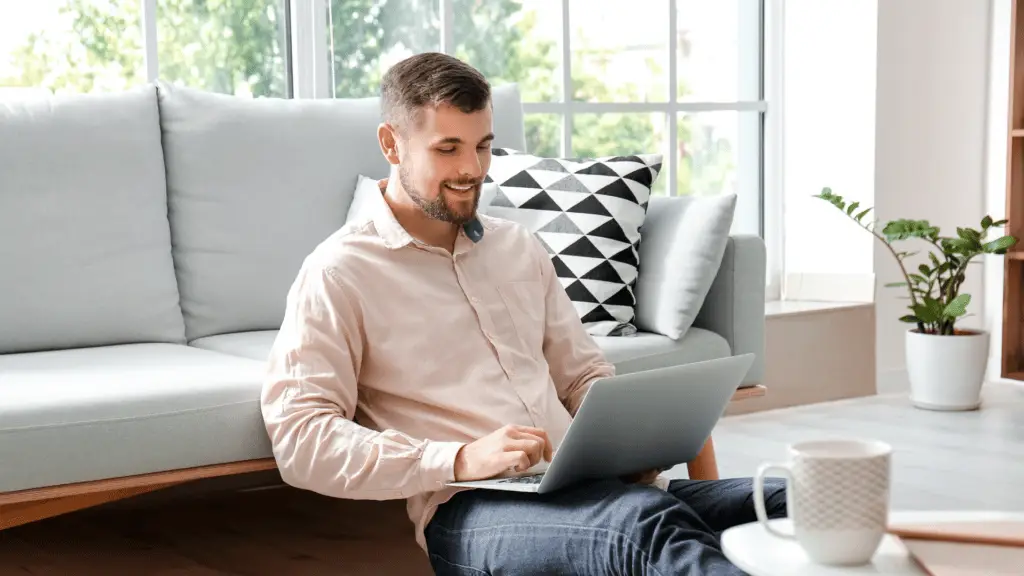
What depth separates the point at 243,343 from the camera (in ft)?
7.74

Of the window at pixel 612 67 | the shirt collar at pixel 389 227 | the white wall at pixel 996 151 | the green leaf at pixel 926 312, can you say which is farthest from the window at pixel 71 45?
the white wall at pixel 996 151

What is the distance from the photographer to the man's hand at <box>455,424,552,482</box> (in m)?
1.49

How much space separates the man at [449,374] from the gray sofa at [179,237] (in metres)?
0.32

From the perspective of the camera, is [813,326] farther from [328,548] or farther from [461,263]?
[461,263]

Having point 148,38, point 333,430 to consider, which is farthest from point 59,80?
point 333,430

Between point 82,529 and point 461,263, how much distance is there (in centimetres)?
121

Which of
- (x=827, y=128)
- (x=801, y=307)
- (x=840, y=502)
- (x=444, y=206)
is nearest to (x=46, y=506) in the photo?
(x=444, y=206)

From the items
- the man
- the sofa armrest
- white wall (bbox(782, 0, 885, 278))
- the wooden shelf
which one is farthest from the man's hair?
the wooden shelf

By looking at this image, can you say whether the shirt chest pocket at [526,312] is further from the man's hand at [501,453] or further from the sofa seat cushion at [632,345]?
the sofa seat cushion at [632,345]

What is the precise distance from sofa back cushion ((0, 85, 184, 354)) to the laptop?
1.10m

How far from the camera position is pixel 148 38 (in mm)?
3039

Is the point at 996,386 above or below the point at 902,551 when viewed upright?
below

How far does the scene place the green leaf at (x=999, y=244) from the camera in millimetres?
3697

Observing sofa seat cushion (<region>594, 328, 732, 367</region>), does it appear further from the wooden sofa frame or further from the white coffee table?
the white coffee table
